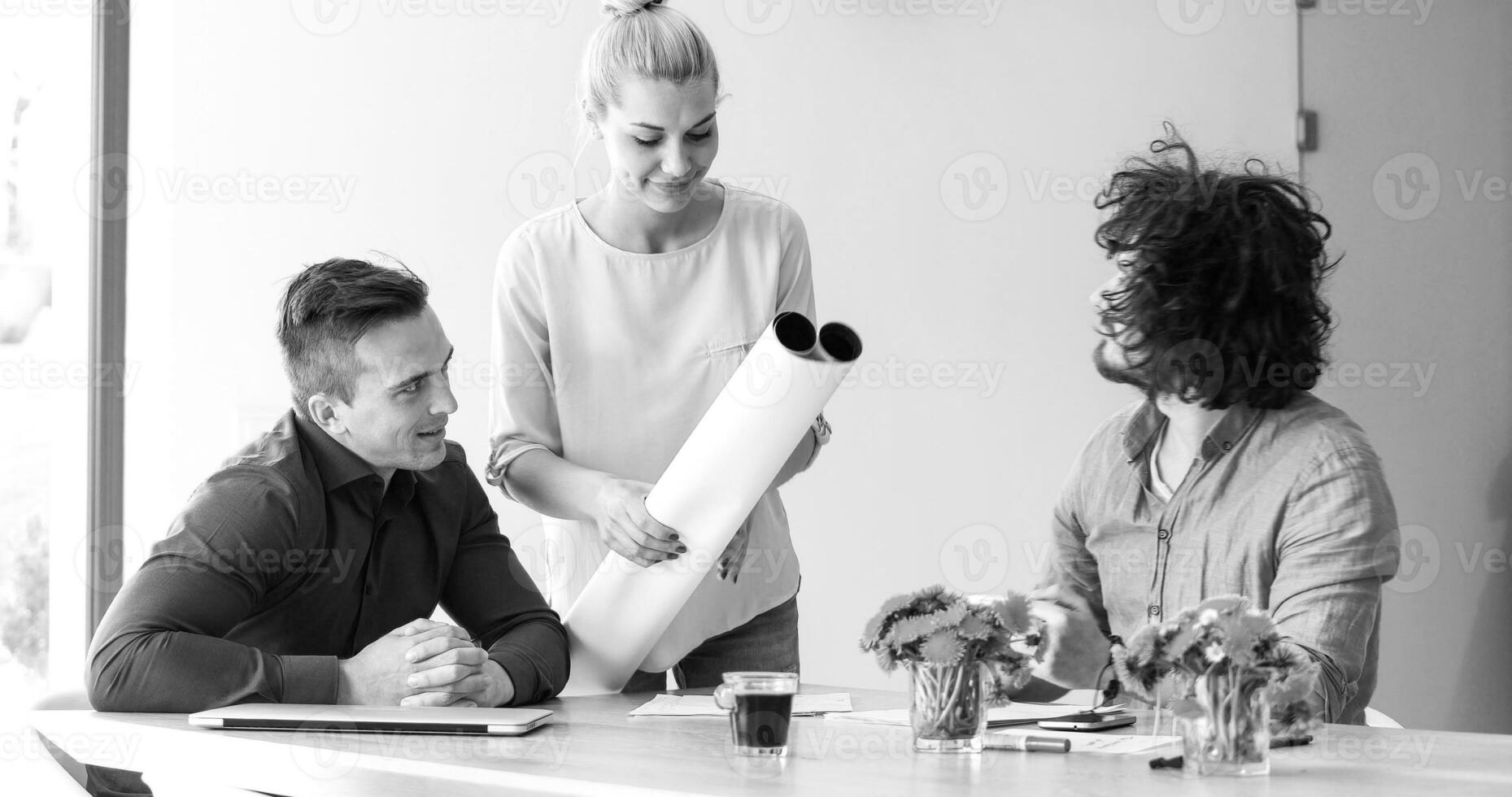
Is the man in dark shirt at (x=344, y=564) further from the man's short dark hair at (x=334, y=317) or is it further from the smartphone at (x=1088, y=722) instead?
the smartphone at (x=1088, y=722)

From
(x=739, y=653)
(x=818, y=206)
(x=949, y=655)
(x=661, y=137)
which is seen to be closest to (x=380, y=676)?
(x=739, y=653)

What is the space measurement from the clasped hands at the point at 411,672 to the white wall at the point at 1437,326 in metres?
2.25

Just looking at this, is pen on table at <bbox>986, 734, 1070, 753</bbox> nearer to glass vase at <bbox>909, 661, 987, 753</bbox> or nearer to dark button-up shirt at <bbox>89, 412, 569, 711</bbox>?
glass vase at <bbox>909, 661, 987, 753</bbox>

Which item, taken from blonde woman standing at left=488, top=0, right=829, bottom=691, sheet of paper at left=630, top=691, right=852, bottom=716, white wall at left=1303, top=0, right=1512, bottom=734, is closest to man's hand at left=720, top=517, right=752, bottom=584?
blonde woman standing at left=488, top=0, right=829, bottom=691

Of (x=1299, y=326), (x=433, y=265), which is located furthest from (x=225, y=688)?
(x=433, y=265)

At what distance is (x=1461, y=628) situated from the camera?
3070 mm

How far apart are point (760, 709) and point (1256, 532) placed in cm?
76

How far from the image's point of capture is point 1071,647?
1751 mm

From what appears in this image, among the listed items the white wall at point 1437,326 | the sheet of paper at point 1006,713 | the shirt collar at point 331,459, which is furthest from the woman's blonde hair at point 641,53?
the white wall at point 1437,326

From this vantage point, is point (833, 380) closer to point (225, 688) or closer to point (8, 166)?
point (225, 688)

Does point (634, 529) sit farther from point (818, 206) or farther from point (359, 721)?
point (818, 206)

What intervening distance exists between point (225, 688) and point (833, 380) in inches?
30.7

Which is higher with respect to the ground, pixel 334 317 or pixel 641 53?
pixel 641 53

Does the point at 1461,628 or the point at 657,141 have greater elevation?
the point at 657,141
